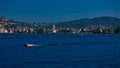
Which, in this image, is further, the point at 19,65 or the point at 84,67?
the point at 19,65

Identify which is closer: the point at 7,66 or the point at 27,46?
the point at 7,66

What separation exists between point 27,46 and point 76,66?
61.9 metres

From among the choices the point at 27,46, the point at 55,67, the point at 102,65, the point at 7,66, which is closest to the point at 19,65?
the point at 7,66

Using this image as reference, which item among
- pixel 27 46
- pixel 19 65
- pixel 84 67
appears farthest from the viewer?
pixel 27 46

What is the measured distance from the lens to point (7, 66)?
62875mm

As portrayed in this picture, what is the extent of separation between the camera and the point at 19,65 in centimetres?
6400

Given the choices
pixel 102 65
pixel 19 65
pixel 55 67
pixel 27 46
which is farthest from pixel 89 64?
pixel 27 46

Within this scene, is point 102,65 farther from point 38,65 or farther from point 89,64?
point 38,65

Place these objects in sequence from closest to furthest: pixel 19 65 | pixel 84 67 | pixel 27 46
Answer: pixel 84 67 → pixel 19 65 → pixel 27 46

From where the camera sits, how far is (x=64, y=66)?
61.7m

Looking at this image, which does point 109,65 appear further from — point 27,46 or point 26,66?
point 27,46

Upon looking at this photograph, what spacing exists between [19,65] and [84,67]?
9999 mm

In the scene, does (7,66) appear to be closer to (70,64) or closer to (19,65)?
(19,65)

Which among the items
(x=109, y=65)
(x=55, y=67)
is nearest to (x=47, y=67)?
(x=55, y=67)
